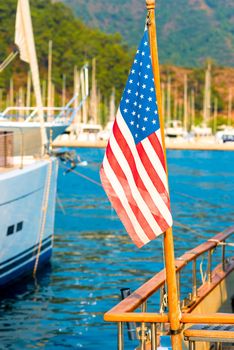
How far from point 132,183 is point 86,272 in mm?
16566

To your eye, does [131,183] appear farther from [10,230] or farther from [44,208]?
[44,208]

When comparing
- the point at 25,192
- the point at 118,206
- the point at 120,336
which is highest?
the point at 118,206

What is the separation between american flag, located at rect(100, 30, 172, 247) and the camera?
8.51 m

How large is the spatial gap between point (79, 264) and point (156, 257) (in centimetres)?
257

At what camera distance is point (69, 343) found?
1723 cm

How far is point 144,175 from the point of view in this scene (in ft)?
28.0

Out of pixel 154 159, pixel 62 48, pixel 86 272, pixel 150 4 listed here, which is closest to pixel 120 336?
pixel 154 159

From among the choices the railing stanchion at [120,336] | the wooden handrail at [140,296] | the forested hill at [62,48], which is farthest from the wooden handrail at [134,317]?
the forested hill at [62,48]

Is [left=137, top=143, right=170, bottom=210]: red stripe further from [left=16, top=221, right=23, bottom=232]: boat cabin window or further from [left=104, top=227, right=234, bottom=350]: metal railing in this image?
[left=16, top=221, right=23, bottom=232]: boat cabin window

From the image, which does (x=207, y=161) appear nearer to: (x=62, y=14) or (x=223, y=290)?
(x=223, y=290)

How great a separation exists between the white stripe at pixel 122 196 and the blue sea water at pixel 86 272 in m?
8.31

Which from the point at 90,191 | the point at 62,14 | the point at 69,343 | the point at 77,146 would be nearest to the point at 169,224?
the point at 69,343

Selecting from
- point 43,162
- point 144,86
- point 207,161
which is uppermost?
point 144,86

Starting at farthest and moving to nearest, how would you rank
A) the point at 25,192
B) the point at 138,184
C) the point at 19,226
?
the point at 25,192
the point at 19,226
the point at 138,184
